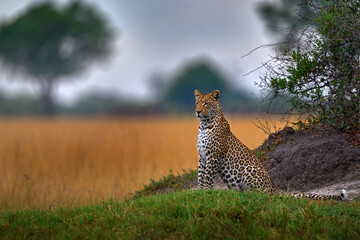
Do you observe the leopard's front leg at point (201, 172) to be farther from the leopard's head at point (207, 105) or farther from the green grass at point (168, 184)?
the green grass at point (168, 184)

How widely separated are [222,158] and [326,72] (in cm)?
352

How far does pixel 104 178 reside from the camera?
514 inches

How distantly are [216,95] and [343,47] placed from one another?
11.0 ft

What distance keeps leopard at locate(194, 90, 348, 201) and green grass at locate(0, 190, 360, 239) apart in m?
0.59

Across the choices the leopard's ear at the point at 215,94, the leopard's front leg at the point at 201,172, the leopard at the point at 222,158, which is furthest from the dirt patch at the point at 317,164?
the leopard's ear at the point at 215,94

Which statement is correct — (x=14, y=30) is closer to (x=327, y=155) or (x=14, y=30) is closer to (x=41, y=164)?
(x=41, y=164)

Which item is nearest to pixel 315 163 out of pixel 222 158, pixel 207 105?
pixel 222 158

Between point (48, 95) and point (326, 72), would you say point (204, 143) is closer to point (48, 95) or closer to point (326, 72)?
point (326, 72)

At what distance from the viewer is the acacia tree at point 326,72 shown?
9914 millimetres

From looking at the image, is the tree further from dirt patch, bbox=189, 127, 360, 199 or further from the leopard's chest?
Answer: the leopard's chest

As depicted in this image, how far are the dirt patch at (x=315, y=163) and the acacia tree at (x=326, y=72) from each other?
1.47 ft

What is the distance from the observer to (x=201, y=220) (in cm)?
673

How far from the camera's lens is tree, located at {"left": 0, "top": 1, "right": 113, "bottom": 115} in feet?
163

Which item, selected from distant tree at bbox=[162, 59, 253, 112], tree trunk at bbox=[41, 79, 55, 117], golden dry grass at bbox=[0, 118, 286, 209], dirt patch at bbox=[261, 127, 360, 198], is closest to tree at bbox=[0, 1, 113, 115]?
tree trunk at bbox=[41, 79, 55, 117]
